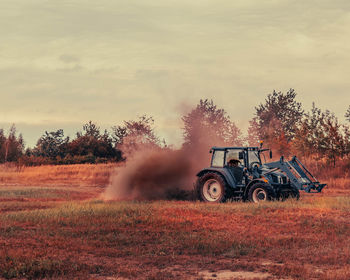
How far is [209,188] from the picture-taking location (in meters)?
22.0

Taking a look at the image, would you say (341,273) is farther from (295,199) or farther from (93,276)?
(295,199)

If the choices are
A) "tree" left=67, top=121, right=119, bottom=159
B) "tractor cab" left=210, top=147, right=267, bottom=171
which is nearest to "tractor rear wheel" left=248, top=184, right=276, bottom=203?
"tractor cab" left=210, top=147, right=267, bottom=171

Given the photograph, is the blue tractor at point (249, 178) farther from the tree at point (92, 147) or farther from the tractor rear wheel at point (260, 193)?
the tree at point (92, 147)

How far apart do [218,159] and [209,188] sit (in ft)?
4.40

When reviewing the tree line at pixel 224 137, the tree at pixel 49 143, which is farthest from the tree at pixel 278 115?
the tree at pixel 49 143

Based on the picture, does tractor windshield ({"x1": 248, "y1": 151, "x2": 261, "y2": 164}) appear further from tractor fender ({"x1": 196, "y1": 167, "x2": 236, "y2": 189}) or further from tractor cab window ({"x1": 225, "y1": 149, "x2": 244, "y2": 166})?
tractor fender ({"x1": 196, "y1": 167, "x2": 236, "y2": 189})

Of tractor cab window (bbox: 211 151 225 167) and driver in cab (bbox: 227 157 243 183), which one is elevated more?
tractor cab window (bbox: 211 151 225 167)

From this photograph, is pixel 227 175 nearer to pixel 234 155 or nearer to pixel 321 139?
pixel 234 155

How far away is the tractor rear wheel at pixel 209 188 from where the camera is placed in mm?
21547

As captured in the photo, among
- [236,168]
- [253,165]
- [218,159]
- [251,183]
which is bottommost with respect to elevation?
[251,183]

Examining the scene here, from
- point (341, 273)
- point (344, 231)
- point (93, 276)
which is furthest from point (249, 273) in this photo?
point (344, 231)

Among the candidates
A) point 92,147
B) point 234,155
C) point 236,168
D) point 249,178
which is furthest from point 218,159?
point 92,147

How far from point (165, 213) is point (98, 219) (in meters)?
2.46

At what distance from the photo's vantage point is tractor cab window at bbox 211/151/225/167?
21.7 metres
